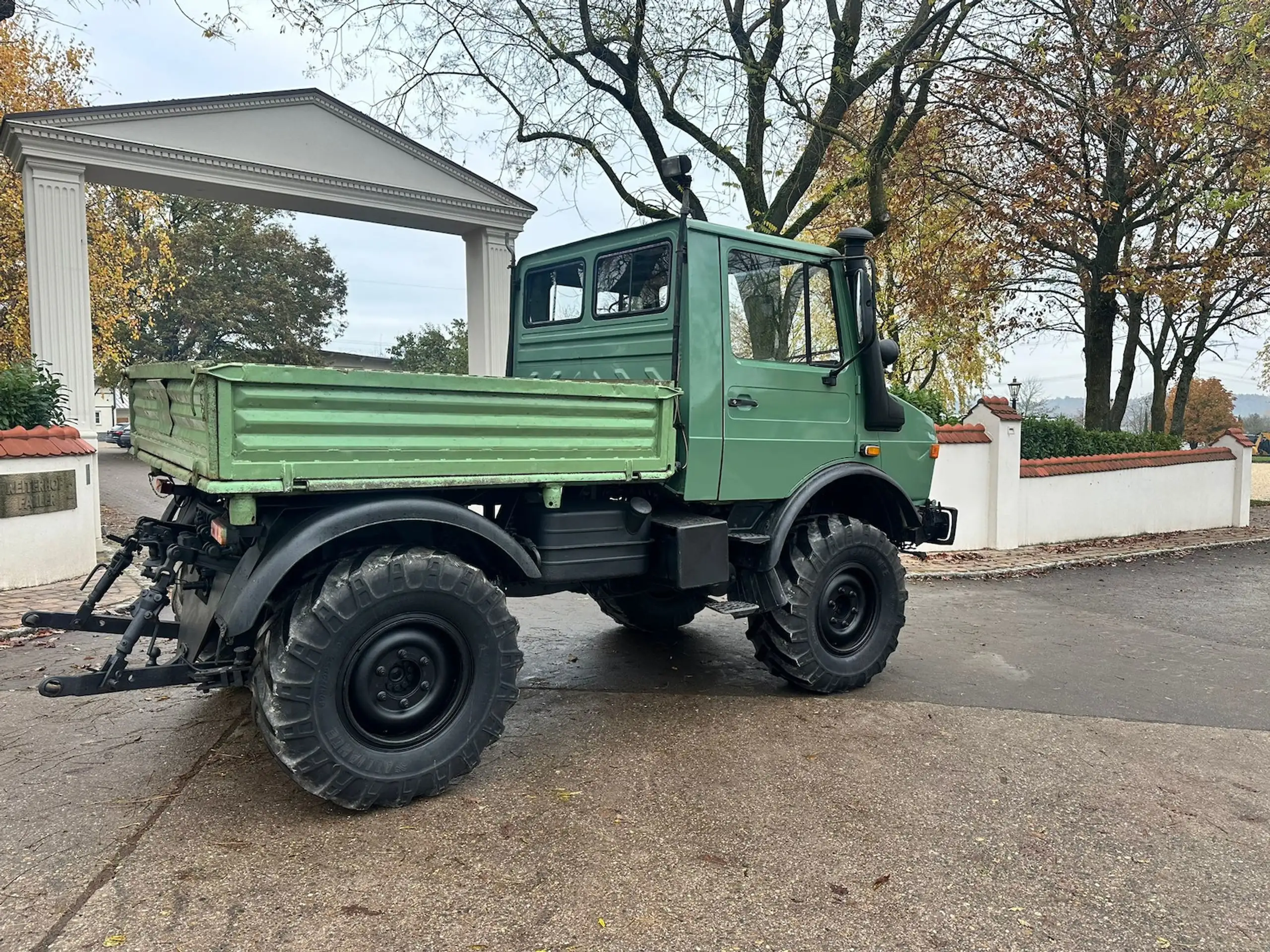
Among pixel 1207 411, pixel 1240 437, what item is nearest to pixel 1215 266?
pixel 1240 437

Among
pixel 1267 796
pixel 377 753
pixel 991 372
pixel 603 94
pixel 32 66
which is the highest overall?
pixel 32 66

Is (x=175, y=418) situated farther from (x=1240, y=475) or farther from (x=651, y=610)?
(x=1240, y=475)

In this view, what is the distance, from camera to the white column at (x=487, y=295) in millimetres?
11148

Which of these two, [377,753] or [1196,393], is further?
[1196,393]

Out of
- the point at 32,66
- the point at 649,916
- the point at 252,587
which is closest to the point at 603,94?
the point at 252,587

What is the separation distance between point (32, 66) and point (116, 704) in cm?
1930

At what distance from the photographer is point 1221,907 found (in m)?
2.79

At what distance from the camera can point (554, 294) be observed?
5.30 metres

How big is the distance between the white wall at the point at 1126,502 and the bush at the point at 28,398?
34.3 ft

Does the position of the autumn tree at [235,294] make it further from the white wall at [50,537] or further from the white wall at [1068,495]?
the white wall at [1068,495]

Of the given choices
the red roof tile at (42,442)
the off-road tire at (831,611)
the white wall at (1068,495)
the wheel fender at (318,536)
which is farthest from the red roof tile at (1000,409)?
the red roof tile at (42,442)

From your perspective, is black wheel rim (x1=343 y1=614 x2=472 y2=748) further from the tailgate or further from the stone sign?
the stone sign

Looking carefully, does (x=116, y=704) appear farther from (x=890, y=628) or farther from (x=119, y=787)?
(x=890, y=628)

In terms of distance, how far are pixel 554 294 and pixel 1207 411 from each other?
59.4 meters
